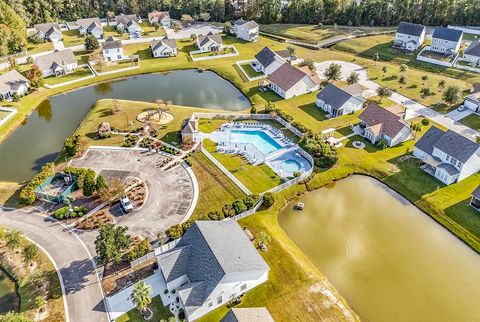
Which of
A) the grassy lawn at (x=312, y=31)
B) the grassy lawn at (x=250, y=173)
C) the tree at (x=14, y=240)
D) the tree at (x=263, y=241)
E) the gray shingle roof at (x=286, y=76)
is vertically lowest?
the tree at (x=263, y=241)

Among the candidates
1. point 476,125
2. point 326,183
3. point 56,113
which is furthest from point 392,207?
point 56,113

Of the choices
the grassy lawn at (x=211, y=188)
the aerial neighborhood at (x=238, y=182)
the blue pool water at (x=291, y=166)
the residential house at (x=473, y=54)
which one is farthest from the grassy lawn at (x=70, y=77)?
the residential house at (x=473, y=54)

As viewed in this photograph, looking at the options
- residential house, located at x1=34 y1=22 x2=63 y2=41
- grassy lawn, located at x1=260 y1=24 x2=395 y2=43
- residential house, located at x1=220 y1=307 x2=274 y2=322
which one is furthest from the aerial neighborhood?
grassy lawn, located at x1=260 y1=24 x2=395 y2=43

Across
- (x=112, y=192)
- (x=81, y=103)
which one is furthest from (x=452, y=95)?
(x=81, y=103)

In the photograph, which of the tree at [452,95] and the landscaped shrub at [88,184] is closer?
the landscaped shrub at [88,184]

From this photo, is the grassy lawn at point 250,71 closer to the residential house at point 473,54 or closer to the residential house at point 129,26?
the residential house at point 129,26

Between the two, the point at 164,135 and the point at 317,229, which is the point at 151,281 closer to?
the point at 317,229

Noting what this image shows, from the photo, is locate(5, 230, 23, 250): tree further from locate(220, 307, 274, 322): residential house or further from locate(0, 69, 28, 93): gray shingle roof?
locate(0, 69, 28, 93): gray shingle roof
